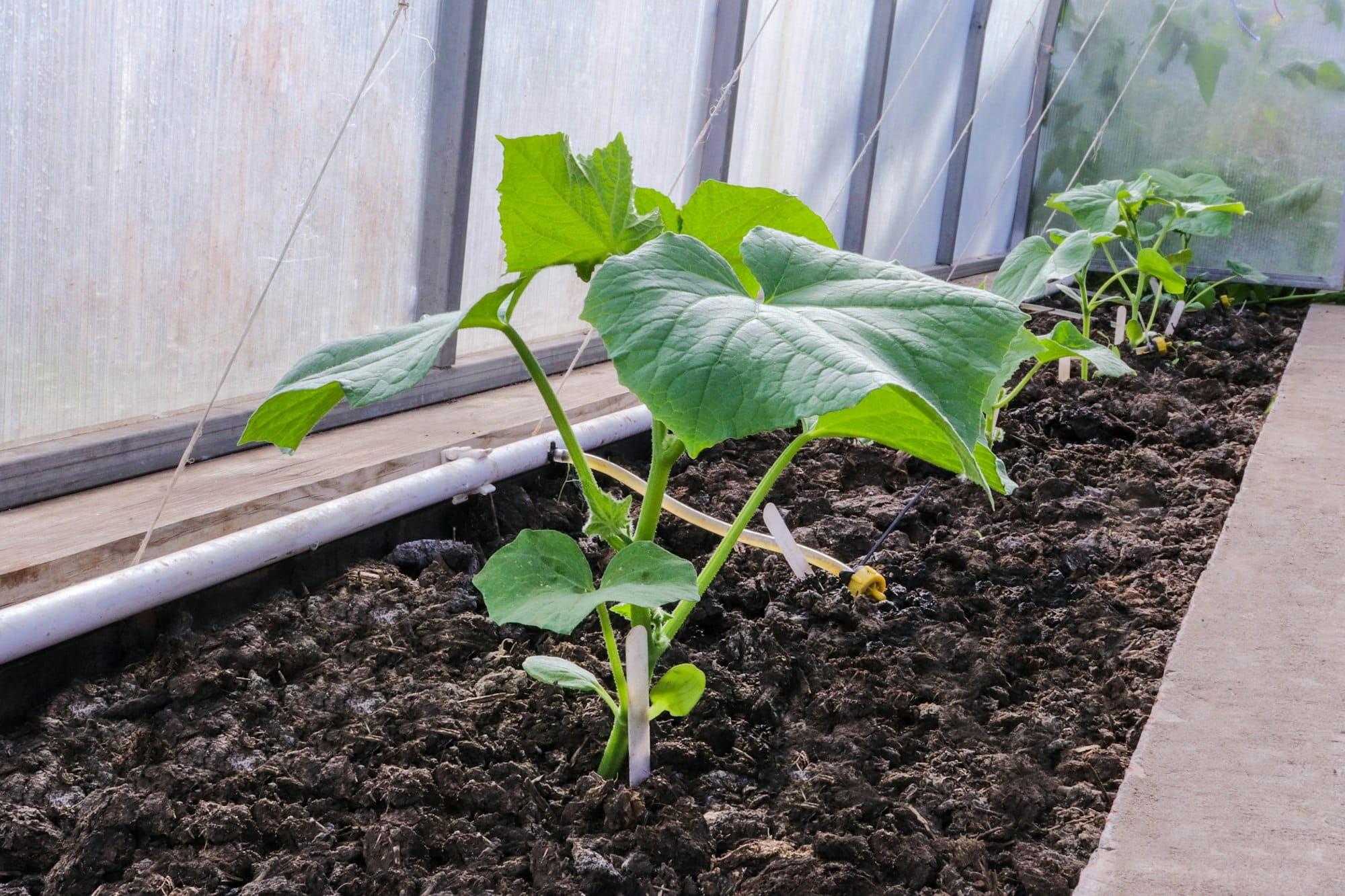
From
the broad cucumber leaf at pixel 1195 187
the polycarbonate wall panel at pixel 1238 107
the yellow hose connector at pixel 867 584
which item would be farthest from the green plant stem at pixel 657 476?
the polycarbonate wall panel at pixel 1238 107

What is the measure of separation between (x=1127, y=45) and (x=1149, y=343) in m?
1.89

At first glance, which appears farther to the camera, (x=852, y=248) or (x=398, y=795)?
(x=852, y=248)

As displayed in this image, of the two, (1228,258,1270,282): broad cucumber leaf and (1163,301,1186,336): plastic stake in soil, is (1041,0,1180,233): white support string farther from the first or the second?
(1163,301,1186,336): plastic stake in soil

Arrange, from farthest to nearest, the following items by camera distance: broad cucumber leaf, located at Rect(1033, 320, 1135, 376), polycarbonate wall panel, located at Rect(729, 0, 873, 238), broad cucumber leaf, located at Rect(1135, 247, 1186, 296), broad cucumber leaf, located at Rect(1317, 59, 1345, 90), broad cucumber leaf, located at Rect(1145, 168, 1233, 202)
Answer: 1. broad cucumber leaf, located at Rect(1317, 59, 1345, 90)
2. broad cucumber leaf, located at Rect(1145, 168, 1233, 202)
3. polycarbonate wall panel, located at Rect(729, 0, 873, 238)
4. broad cucumber leaf, located at Rect(1135, 247, 1186, 296)
5. broad cucumber leaf, located at Rect(1033, 320, 1135, 376)

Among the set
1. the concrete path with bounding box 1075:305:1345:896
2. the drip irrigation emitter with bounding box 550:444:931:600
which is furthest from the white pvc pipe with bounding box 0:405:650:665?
the concrete path with bounding box 1075:305:1345:896

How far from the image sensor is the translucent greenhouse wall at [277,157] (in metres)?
1.23

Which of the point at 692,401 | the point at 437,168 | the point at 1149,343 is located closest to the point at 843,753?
the point at 692,401

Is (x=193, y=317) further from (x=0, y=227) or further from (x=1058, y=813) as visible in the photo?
(x=1058, y=813)

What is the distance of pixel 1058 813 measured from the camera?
0.92 m

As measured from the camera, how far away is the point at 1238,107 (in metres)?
4.02

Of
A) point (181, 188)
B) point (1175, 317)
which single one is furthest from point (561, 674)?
point (1175, 317)

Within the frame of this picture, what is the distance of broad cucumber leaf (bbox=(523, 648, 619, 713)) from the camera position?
2.80ft

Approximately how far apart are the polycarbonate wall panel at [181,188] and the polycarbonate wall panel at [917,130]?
1923mm

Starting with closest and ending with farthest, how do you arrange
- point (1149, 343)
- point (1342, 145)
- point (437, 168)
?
point (437, 168), point (1149, 343), point (1342, 145)
